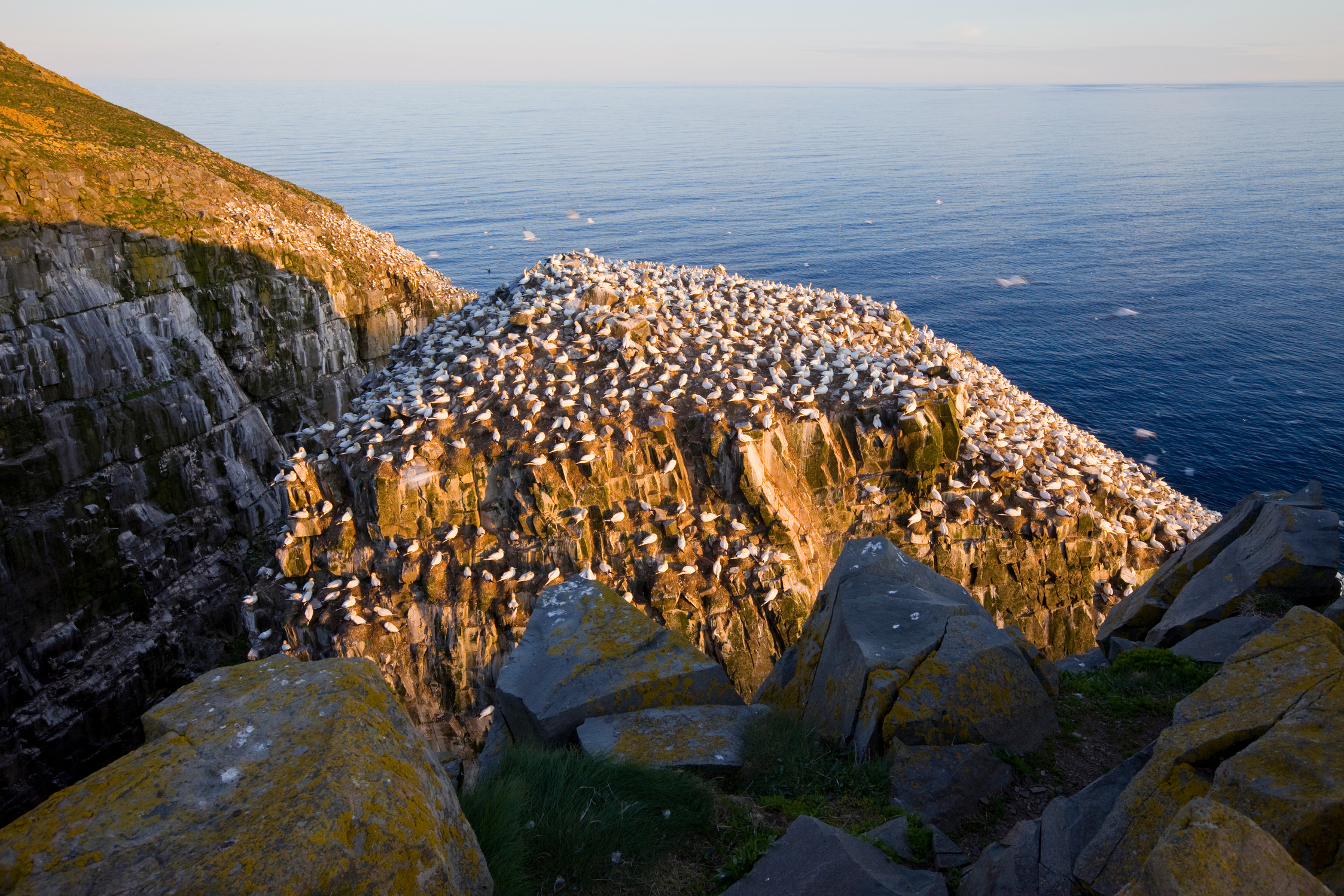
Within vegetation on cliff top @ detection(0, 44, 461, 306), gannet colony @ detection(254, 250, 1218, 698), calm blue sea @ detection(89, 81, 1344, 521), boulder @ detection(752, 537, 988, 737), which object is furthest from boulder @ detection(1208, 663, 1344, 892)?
calm blue sea @ detection(89, 81, 1344, 521)

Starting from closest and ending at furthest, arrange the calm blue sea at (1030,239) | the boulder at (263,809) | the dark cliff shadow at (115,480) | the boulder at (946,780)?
the boulder at (263,809), the boulder at (946,780), the dark cliff shadow at (115,480), the calm blue sea at (1030,239)

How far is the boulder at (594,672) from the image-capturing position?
27.8 ft

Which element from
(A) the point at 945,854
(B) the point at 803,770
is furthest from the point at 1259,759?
(B) the point at 803,770

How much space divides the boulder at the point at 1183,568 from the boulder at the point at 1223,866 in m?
8.97

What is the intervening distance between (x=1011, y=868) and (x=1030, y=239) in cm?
8202

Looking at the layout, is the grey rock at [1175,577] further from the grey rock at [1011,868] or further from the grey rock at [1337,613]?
the grey rock at [1011,868]

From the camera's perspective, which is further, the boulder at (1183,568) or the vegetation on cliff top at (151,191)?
the vegetation on cliff top at (151,191)

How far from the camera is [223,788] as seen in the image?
13.7 ft

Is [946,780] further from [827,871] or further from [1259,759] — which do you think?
[1259,759]

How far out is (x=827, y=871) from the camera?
201 inches

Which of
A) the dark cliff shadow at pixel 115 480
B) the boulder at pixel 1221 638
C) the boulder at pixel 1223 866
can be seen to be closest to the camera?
the boulder at pixel 1223 866

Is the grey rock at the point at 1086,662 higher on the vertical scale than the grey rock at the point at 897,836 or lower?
lower

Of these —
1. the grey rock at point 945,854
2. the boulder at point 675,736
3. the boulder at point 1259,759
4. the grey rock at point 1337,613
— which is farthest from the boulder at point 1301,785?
the boulder at point 675,736

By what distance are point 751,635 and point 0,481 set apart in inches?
850
